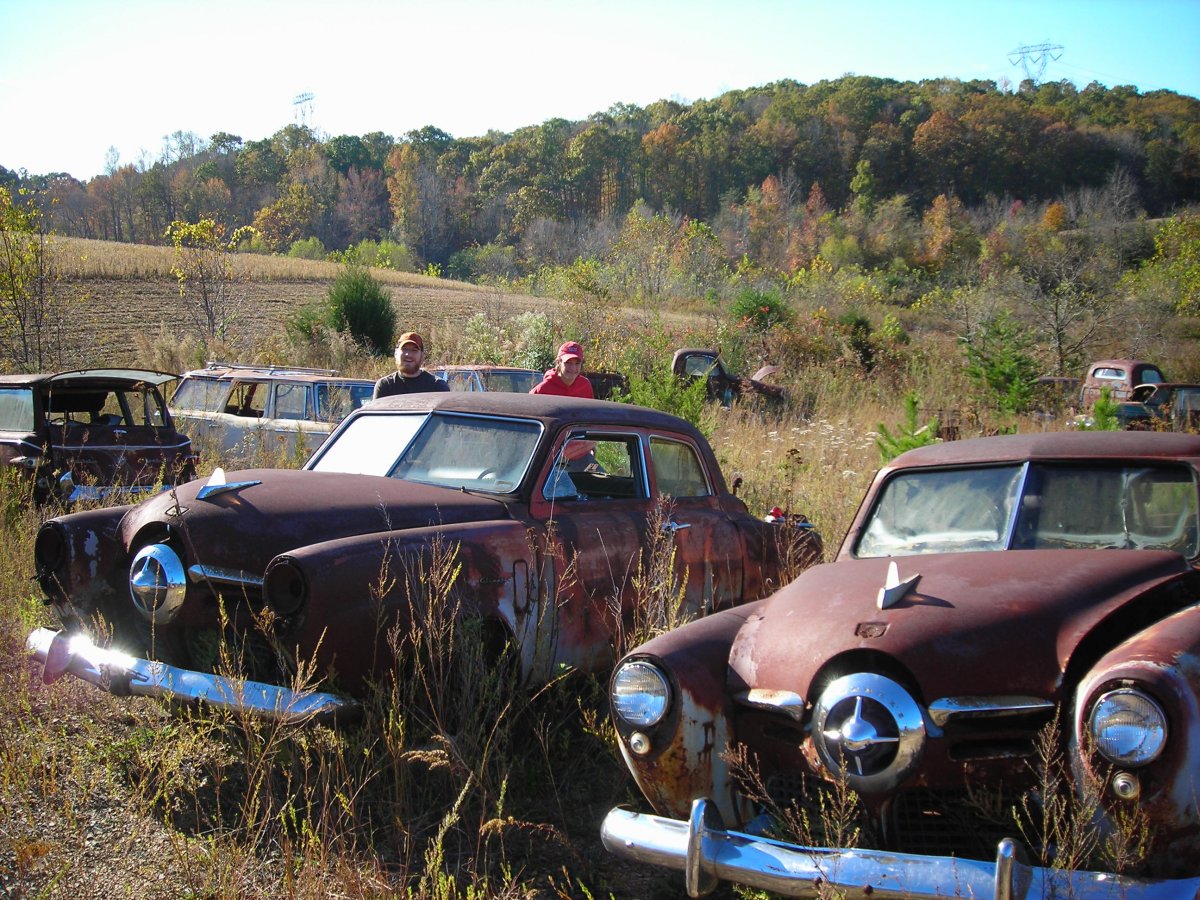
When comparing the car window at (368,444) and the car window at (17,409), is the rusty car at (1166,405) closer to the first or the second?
the car window at (368,444)

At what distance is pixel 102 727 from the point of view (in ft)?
13.9

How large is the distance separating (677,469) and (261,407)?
7638 mm

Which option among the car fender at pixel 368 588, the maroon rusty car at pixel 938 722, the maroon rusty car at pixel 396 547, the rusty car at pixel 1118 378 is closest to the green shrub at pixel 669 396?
the maroon rusty car at pixel 396 547

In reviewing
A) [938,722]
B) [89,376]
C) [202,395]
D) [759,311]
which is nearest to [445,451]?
[938,722]

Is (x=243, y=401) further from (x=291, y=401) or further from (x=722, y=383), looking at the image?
(x=722, y=383)

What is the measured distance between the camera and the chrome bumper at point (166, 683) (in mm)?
3430

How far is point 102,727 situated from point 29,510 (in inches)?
139

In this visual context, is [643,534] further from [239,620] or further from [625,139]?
[625,139]

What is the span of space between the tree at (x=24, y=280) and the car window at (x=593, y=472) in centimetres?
1347

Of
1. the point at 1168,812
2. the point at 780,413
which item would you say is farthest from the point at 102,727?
the point at 780,413

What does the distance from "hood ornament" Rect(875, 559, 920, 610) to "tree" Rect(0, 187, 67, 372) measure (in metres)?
16.0

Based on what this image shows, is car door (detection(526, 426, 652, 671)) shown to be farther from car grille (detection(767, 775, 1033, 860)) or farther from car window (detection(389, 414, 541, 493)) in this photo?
car grille (detection(767, 775, 1033, 860))

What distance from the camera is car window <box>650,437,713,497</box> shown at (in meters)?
5.51

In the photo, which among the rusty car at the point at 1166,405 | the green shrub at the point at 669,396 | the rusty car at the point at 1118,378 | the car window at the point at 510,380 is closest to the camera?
the green shrub at the point at 669,396
